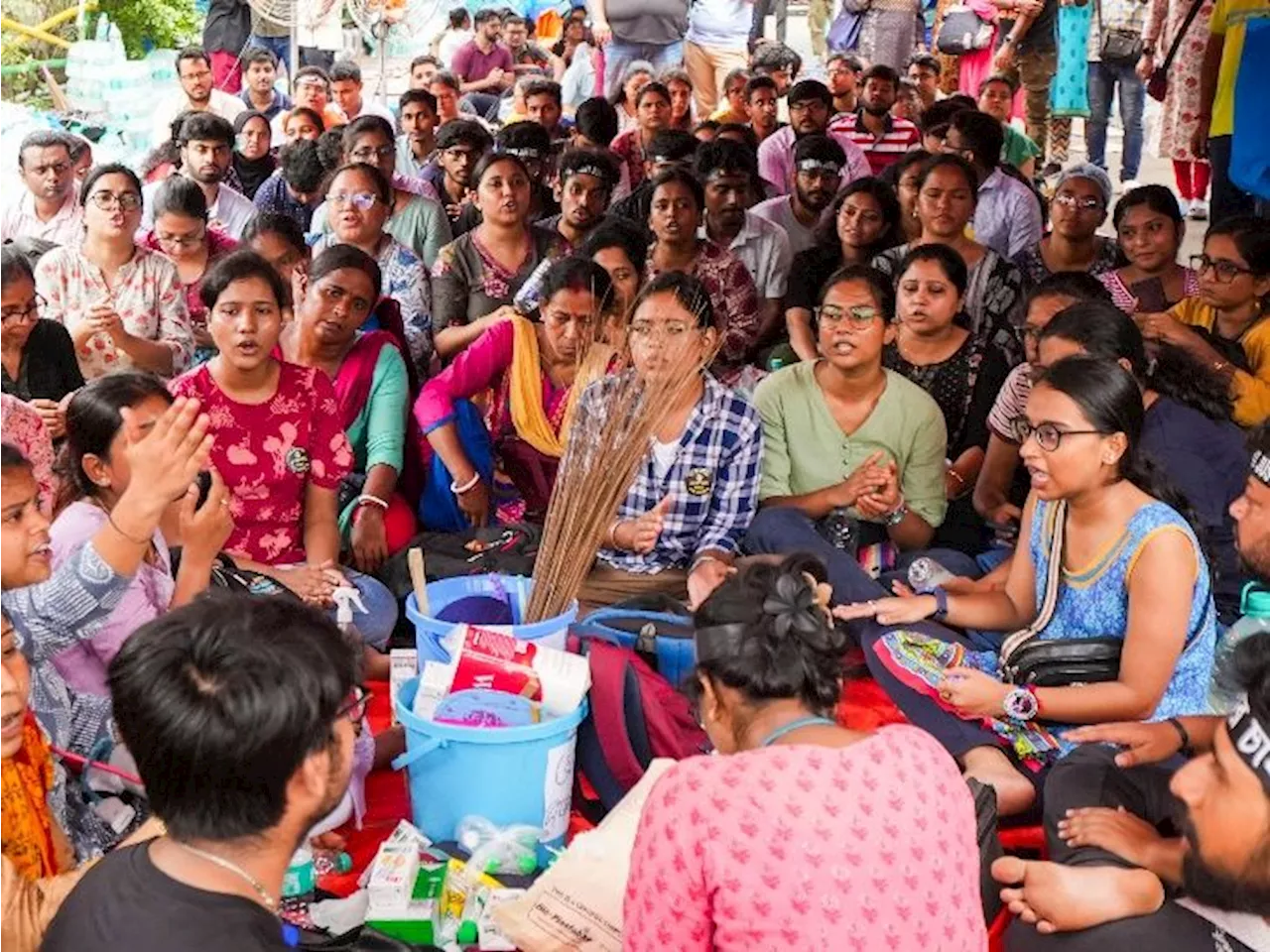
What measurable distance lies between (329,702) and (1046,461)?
4.79 feet

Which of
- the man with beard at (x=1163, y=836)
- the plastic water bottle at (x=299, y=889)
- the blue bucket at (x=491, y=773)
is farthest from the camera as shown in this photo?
the blue bucket at (x=491, y=773)

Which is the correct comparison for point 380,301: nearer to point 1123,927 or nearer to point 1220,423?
point 1220,423

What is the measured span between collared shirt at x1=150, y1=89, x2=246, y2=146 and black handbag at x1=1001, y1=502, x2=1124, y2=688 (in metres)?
5.29

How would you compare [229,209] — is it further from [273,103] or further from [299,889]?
[299,889]

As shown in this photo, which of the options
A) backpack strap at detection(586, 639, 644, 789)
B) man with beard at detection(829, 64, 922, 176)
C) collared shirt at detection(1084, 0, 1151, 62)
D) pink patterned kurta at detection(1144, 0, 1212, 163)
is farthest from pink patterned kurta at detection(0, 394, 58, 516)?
collared shirt at detection(1084, 0, 1151, 62)

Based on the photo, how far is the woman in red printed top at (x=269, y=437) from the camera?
318cm

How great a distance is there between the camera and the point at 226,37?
333 inches

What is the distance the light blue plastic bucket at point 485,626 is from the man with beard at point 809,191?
8.92 ft

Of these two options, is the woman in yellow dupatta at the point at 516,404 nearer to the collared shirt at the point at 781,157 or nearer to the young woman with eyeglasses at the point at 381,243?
the young woman with eyeglasses at the point at 381,243

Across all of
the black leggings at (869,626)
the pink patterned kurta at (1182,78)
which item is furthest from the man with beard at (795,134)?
the black leggings at (869,626)

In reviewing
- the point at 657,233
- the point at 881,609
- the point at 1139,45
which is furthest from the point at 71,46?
the point at 881,609

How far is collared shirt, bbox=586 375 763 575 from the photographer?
3295 mm

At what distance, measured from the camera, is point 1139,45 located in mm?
7926

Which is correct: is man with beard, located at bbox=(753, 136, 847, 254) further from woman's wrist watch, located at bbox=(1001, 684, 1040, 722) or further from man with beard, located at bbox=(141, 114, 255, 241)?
woman's wrist watch, located at bbox=(1001, 684, 1040, 722)
